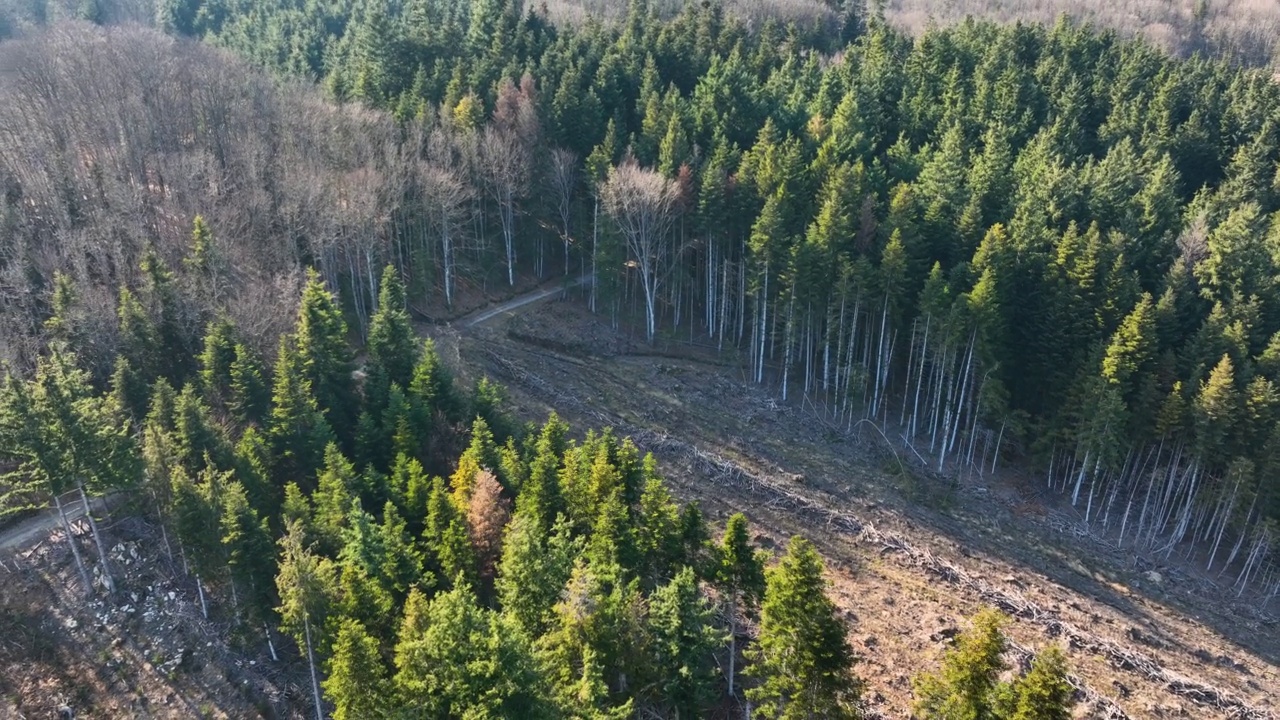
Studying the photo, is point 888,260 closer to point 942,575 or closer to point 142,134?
point 942,575

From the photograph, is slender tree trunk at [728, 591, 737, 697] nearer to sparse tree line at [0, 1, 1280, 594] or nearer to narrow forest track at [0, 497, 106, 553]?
sparse tree line at [0, 1, 1280, 594]

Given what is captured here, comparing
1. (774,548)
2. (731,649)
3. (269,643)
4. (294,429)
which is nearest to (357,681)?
(269,643)

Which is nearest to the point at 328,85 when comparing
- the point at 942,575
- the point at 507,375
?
the point at 507,375

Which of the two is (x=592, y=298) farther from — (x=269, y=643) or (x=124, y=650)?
(x=124, y=650)

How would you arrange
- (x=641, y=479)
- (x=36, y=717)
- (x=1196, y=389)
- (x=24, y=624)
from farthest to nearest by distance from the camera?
(x=1196, y=389) → (x=641, y=479) → (x=24, y=624) → (x=36, y=717)

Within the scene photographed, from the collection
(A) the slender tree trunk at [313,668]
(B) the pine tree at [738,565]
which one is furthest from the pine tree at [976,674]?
(A) the slender tree trunk at [313,668]

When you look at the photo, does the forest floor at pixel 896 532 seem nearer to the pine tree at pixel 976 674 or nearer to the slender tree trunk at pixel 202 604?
the pine tree at pixel 976 674

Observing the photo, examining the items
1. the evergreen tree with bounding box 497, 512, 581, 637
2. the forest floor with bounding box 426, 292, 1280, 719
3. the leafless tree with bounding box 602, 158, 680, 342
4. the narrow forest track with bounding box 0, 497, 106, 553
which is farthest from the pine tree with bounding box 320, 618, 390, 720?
the leafless tree with bounding box 602, 158, 680, 342
